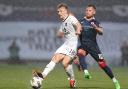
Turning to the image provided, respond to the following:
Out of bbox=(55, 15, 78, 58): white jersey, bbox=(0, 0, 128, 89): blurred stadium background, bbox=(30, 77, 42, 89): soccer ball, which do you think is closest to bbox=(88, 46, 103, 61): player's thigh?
bbox=(55, 15, 78, 58): white jersey

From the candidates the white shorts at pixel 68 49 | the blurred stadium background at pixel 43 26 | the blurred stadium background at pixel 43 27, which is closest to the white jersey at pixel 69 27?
the white shorts at pixel 68 49

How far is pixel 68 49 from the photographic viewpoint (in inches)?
596

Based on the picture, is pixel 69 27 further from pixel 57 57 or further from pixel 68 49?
pixel 57 57

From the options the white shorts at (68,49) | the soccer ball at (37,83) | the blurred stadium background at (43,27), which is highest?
the blurred stadium background at (43,27)

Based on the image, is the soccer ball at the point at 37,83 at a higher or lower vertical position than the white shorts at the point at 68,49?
lower

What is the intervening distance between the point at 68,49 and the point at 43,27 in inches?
569

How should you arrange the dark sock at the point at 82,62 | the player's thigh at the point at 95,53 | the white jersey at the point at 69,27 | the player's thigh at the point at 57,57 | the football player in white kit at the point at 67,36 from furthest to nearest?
the dark sock at the point at 82,62 < the player's thigh at the point at 95,53 < the white jersey at the point at 69,27 < the football player in white kit at the point at 67,36 < the player's thigh at the point at 57,57

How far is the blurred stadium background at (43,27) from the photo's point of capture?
95.8ft

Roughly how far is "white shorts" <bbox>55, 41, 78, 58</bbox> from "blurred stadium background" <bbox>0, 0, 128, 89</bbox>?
13421mm

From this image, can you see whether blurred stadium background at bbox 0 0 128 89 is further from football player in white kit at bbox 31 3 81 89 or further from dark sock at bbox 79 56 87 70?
football player in white kit at bbox 31 3 81 89

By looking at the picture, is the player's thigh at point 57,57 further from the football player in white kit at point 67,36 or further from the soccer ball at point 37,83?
the soccer ball at point 37,83

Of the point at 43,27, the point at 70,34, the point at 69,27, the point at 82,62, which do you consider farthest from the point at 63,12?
the point at 43,27

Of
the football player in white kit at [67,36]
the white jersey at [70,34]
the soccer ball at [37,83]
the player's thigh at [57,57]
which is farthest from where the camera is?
the white jersey at [70,34]

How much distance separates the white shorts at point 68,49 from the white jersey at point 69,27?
0.52 feet
